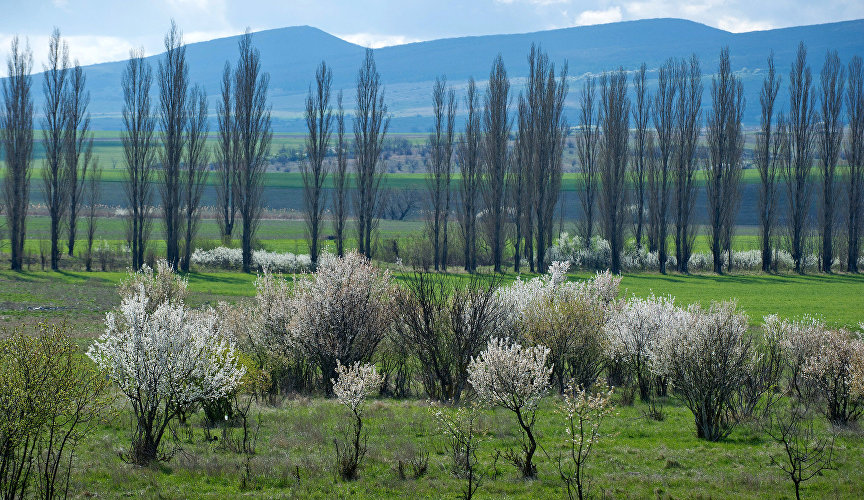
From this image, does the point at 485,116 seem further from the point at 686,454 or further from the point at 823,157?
the point at 686,454

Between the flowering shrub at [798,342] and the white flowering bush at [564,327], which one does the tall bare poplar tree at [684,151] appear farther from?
the white flowering bush at [564,327]

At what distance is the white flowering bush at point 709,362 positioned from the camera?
14.2 m

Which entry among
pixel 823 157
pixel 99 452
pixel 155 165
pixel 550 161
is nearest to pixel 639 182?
pixel 550 161

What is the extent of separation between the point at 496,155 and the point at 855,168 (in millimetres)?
27343

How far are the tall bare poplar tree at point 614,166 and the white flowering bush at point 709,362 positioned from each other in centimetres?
3595

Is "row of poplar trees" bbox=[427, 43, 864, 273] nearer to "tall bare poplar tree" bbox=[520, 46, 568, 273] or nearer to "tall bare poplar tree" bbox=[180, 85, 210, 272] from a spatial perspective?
"tall bare poplar tree" bbox=[520, 46, 568, 273]

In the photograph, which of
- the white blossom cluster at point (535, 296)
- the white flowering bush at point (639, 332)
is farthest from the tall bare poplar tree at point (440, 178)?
the white flowering bush at point (639, 332)

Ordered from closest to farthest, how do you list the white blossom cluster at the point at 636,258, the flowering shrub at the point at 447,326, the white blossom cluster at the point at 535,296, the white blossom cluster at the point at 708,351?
the white blossom cluster at the point at 708,351
the flowering shrub at the point at 447,326
the white blossom cluster at the point at 535,296
the white blossom cluster at the point at 636,258

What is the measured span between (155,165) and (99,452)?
1492 inches

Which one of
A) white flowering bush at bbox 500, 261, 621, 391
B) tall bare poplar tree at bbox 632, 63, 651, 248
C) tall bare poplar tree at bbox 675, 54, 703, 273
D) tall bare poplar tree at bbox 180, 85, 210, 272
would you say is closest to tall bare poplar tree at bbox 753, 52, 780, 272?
tall bare poplar tree at bbox 675, 54, 703, 273

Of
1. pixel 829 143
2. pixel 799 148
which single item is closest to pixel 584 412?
pixel 799 148

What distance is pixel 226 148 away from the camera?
166 feet

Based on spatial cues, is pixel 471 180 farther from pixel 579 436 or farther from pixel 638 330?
pixel 579 436

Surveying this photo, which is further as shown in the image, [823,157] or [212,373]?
[823,157]
